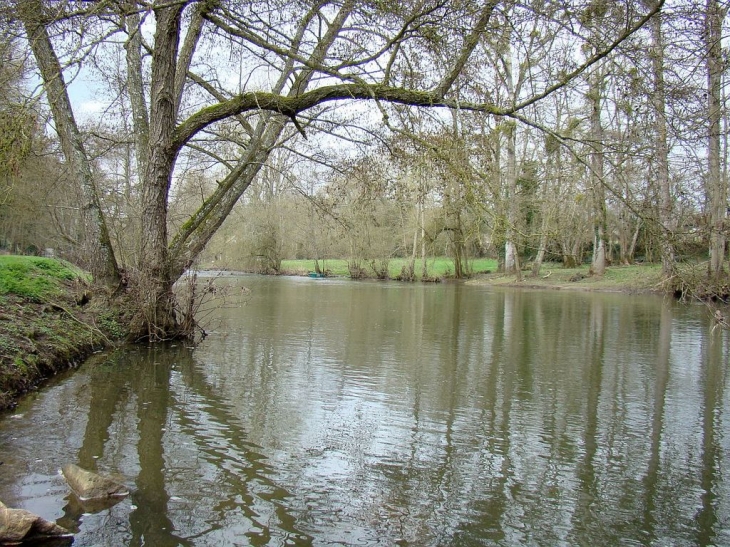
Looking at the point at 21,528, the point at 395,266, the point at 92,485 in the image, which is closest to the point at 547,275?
the point at 395,266

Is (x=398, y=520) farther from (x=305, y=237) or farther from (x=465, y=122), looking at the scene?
(x=305, y=237)

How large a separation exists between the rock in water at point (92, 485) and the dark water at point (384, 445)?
88 millimetres

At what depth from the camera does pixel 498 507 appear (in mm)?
4059

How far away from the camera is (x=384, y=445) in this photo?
5230 millimetres

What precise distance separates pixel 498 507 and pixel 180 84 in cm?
956

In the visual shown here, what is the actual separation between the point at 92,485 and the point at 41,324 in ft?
16.5

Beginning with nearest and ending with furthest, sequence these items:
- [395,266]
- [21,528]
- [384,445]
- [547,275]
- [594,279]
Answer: [21,528] → [384,445] → [594,279] → [547,275] → [395,266]

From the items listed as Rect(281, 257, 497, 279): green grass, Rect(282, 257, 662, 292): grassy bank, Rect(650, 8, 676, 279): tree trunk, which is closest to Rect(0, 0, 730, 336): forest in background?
Rect(650, 8, 676, 279): tree trunk

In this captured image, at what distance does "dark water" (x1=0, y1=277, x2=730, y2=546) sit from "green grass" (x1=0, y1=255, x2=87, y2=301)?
1997mm

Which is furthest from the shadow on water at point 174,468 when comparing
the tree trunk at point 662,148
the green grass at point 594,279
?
the green grass at point 594,279

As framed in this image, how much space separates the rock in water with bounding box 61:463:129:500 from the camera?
3832 mm

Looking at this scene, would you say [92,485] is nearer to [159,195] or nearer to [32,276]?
[159,195]

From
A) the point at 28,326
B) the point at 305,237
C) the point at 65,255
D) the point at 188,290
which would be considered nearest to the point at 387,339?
the point at 188,290

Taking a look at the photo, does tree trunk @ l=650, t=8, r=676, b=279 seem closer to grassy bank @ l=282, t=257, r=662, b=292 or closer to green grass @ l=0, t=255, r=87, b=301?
green grass @ l=0, t=255, r=87, b=301
